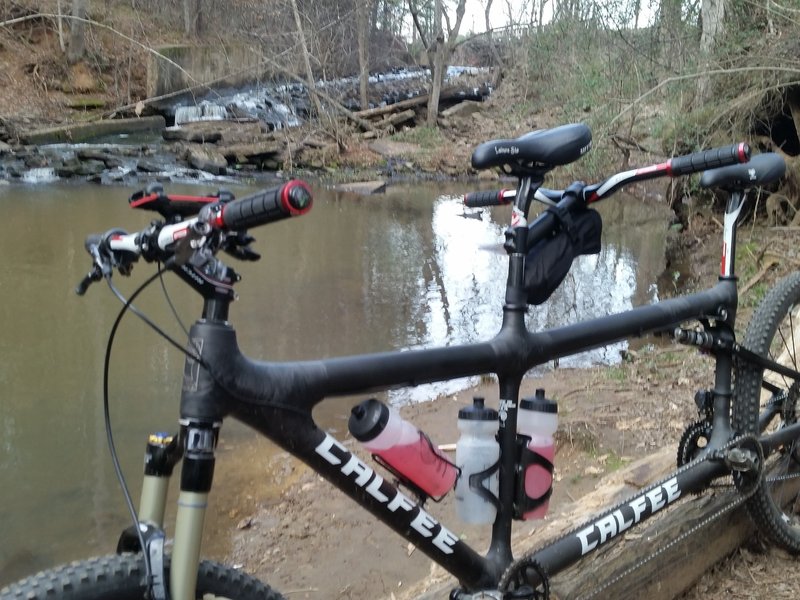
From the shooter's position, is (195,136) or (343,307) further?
(195,136)

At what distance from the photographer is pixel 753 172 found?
252cm

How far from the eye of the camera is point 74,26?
24.3m

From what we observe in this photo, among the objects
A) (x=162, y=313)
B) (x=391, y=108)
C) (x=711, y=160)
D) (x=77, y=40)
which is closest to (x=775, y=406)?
(x=711, y=160)

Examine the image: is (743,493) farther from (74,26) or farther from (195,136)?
(74,26)

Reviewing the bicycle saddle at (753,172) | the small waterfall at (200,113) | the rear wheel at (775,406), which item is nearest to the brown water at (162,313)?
the rear wheel at (775,406)

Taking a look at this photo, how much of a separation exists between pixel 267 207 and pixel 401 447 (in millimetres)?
769

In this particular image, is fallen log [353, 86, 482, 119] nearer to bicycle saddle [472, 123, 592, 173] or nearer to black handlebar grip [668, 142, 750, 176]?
Answer: black handlebar grip [668, 142, 750, 176]

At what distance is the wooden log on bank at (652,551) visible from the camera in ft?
→ 7.61

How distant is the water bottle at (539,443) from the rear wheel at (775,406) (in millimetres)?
934

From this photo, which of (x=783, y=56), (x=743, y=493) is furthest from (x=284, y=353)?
(x=783, y=56)

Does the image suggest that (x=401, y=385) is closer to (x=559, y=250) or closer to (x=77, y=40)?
(x=559, y=250)

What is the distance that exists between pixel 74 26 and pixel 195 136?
6.65m

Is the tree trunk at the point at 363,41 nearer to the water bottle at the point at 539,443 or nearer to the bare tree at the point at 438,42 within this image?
the bare tree at the point at 438,42

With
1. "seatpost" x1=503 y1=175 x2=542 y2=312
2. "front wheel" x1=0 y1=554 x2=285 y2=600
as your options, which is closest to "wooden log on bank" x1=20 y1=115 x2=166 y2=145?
"seatpost" x1=503 y1=175 x2=542 y2=312
